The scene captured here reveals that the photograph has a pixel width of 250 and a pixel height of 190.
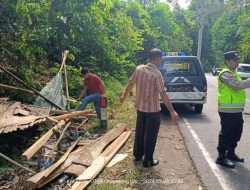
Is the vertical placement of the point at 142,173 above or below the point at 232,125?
below

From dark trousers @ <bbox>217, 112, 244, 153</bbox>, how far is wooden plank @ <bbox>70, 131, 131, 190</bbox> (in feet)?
6.62

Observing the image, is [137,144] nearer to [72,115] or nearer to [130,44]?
[72,115]

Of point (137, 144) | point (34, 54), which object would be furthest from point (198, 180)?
point (34, 54)

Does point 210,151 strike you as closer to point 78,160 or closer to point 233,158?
point 233,158

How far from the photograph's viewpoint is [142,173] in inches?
261

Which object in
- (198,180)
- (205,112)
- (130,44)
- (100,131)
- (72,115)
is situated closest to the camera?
(198,180)

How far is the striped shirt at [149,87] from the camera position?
6.70 metres

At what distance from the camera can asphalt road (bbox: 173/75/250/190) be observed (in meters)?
6.15

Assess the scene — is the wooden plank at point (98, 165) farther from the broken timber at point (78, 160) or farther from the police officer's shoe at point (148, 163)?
the police officer's shoe at point (148, 163)

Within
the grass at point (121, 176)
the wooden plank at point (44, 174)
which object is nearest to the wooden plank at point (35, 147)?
the wooden plank at point (44, 174)

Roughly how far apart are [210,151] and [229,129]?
1.27 metres

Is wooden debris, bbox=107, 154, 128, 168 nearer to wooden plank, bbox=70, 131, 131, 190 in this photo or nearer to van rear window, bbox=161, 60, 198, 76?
wooden plank, bbox=70, 131, 131, 190

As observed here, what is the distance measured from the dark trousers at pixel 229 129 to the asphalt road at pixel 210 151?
0.37 m

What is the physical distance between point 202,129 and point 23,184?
19.0 ft
